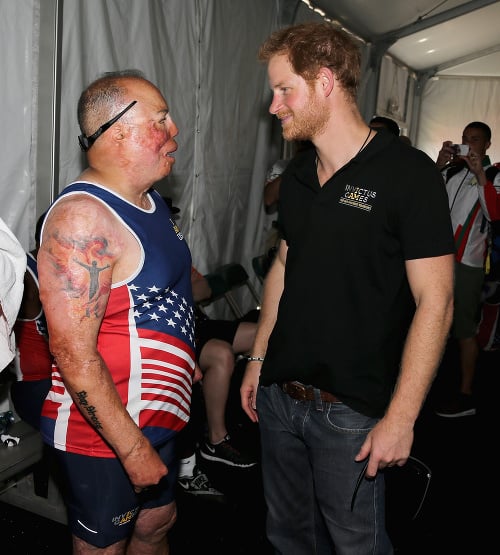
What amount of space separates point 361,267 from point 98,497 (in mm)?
1066

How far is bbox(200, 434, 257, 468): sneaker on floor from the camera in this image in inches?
122

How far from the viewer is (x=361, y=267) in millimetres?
1499

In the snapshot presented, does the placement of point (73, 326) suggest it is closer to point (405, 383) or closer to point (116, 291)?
point (116, 291)

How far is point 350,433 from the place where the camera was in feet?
5.07

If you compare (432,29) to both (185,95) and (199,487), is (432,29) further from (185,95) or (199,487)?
(199,487)

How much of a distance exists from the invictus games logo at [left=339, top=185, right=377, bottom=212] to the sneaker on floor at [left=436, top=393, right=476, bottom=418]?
3.11 m

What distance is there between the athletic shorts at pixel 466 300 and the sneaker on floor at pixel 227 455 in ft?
6.62

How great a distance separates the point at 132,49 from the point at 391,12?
4.32m

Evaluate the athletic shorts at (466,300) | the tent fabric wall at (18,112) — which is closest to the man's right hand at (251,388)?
the tent fabric wall at (18,112)

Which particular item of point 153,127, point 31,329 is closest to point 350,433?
point 153,127

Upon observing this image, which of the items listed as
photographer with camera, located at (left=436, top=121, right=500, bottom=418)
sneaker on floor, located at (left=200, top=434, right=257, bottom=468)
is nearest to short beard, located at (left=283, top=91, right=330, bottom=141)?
sneaker on floor, located at (left=200, top=434, right=257, bottom=468)

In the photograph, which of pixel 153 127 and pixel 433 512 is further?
pixel 433 512

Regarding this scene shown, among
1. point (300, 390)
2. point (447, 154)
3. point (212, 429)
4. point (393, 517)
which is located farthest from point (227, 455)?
point (447, 154)

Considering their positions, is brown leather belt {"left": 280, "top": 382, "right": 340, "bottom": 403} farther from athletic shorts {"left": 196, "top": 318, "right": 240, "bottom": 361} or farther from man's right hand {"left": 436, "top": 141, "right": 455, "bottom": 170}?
man's right hand {"left": 436, "top": 141, "right": 455, "bottom": 170}
